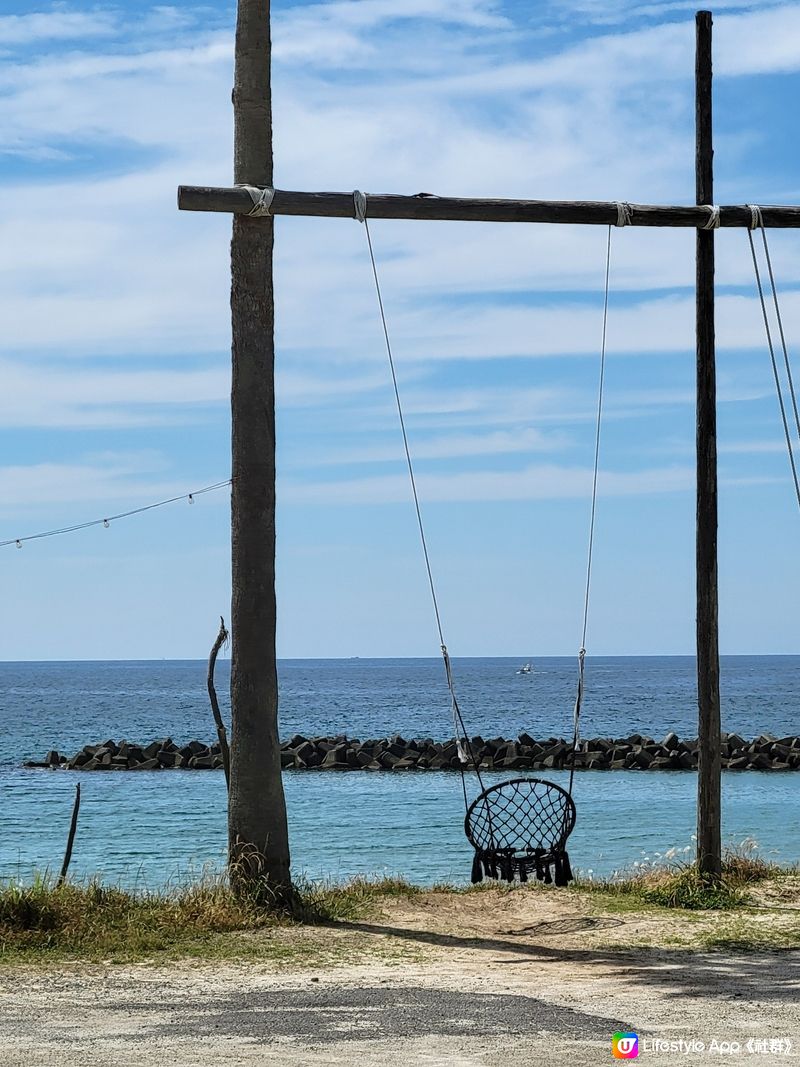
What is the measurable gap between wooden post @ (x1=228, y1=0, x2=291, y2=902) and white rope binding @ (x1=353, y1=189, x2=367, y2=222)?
0.68m

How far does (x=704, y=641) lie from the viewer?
10.5 meters

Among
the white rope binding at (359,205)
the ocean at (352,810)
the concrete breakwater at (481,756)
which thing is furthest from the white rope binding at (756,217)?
the concrete breakwater at (481,756)

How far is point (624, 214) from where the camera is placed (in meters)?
9.90

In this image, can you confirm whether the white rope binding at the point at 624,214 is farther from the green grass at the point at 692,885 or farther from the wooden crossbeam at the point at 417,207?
the green grass at the point at 692,885

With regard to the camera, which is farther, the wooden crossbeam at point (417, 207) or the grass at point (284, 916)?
the wooden crossbeam at point (417, 207)

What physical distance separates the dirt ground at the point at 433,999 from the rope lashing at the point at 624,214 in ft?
16.4

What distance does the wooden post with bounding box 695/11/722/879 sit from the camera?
10422 mm

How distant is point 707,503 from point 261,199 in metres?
4.07

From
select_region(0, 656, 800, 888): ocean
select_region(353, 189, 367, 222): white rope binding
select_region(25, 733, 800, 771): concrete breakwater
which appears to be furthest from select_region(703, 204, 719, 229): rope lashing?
select_region(25, 733, 800, 771): concrete breakwater

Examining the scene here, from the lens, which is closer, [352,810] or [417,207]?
[417,207]

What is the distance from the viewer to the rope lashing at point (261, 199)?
30.8ft

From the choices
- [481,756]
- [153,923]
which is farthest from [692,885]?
[481,756]

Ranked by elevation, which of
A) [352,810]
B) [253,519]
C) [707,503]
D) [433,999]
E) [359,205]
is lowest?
[352,810]

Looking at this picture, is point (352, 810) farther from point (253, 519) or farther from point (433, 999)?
point (433, 999)
